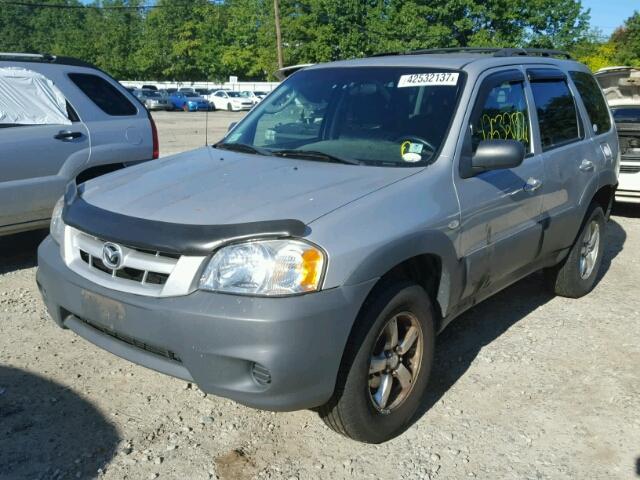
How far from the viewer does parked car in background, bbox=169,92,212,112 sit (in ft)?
133

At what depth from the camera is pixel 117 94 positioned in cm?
630

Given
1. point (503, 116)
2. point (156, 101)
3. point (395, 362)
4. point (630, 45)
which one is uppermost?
point (503, 116)

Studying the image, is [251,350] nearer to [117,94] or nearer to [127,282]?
[127,282]

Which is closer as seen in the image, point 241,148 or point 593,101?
point 241,148

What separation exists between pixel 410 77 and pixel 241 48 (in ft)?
180

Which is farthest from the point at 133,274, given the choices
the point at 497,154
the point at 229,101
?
the point at 229,101

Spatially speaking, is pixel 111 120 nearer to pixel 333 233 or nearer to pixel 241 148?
pixel 241 148

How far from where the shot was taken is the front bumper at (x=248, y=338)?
251 centimetres

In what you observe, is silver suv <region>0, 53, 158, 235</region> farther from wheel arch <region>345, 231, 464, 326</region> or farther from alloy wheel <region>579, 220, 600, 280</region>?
alloy wheel <region>579, 220, 600, 280</region>

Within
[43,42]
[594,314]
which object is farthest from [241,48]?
[594,314]

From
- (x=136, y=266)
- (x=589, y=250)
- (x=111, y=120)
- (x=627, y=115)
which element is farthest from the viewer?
(x=627, y=115)

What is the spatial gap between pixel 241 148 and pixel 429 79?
1214 mm

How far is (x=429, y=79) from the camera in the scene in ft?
12.4

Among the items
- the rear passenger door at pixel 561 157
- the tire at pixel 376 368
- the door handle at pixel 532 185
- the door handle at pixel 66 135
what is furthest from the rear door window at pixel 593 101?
the door handle at pixel 66 135
